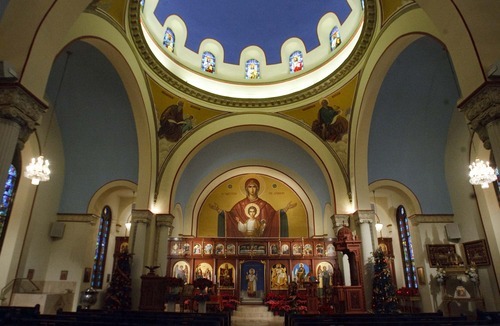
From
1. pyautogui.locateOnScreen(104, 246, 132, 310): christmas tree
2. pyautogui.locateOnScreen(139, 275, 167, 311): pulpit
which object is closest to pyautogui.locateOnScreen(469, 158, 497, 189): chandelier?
pyautogui.locateOnScreen(139, 275, 167, 311): pulpit

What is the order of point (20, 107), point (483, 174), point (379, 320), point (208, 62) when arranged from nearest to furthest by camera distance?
point (20, 107) → point (379, 320) → point (483, 174) → point (208, 62)

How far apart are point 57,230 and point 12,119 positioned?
9439mm

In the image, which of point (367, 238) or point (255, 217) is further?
point (255, 217)

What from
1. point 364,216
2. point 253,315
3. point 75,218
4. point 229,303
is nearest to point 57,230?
point 75,218

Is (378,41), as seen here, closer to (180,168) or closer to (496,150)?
(496,150)

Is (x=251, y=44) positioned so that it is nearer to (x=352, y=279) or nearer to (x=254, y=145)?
(x=254, y=145)

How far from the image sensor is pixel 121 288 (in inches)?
462

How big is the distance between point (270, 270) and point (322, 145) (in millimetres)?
8757

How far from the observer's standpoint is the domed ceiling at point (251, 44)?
47.3 ft

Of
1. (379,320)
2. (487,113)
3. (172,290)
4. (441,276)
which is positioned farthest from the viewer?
(441,276)

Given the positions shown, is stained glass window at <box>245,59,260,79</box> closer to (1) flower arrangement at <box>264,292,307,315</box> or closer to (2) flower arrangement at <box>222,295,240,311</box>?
(1) flower arrangement at <box>264,292,307,315</box>

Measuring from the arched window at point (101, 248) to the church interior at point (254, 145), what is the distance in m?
0.12

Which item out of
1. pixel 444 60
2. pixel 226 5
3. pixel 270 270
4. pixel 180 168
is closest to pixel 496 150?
pixel 444 60

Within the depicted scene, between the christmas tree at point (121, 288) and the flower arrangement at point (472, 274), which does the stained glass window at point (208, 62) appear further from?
the flower arrangement at point (472, 274)
